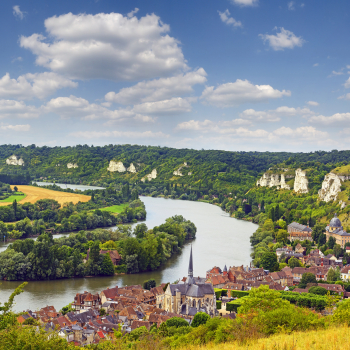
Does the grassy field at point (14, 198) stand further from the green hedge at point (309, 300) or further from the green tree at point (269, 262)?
the green hedge at point (309, 300)

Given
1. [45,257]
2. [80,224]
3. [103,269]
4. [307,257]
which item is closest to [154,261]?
[103,269]

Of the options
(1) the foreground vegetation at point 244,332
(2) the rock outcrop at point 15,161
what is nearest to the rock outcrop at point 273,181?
(1) the foreground vegetation at point 244,332

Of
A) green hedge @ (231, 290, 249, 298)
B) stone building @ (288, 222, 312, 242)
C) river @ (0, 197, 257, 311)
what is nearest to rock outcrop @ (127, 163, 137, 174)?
river @ (0, 197, 257, 311)

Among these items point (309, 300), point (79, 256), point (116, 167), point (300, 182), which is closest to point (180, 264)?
point (79, 256)

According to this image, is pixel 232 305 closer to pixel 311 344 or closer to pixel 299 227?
pixel 311 344

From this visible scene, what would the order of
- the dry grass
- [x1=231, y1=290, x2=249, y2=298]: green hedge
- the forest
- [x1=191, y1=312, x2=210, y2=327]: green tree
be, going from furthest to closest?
the forest, [x1=231, y1=290, x2=249, y2=298]: green hedge, [x1=191, y1=312, x2=210, y2=327]: green tree, the dry grass

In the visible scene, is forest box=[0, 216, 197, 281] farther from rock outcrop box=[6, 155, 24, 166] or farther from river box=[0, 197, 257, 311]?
rock outcrop box=[6, 155, 24, 166]
